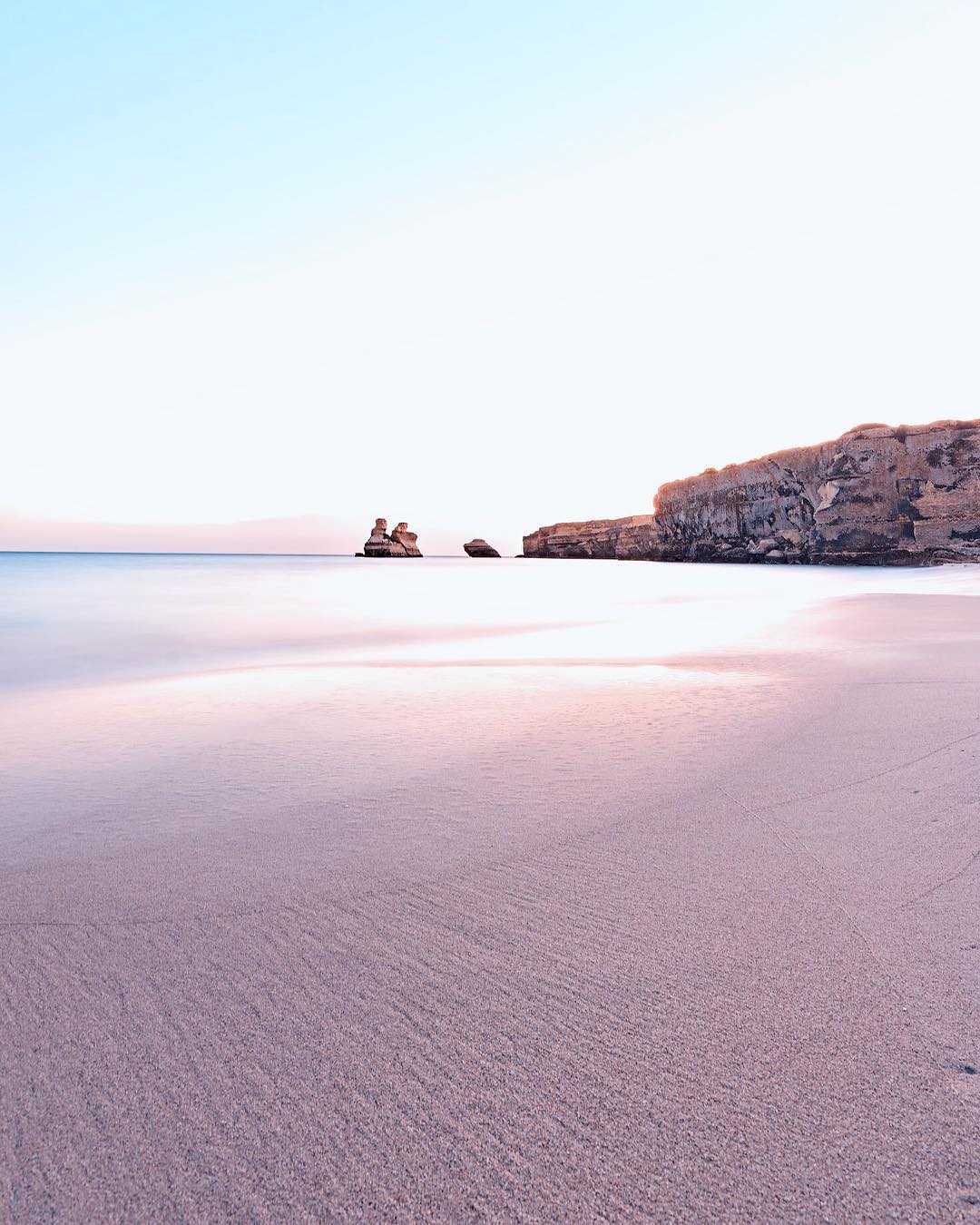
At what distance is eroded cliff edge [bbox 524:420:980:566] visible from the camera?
40.8 m

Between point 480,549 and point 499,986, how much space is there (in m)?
122

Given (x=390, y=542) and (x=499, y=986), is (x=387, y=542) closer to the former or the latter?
(x=390, y=542)

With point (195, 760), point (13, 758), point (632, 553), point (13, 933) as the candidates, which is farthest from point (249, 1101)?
point (632, 553)

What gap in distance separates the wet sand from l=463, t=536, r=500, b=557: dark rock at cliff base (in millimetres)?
119457

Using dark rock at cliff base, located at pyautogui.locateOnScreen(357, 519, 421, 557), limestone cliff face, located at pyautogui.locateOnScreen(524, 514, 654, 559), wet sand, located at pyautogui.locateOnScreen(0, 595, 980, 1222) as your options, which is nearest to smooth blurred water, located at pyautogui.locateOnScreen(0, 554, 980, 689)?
wet sand, located at pyautogui.locateOnScreen(0, 595, 980, 1222)

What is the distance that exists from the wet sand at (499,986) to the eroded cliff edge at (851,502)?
148 feet

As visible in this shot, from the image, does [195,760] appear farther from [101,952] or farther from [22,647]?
[22,647]

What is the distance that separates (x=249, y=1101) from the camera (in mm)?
1375

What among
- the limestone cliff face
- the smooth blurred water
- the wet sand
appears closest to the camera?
the wet sand

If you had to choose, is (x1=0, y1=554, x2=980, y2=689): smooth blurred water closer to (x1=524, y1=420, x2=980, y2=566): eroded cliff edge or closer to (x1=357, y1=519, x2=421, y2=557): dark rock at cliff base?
(x1=524, y1=420, x2=980, y2=566): eroded cliff edge

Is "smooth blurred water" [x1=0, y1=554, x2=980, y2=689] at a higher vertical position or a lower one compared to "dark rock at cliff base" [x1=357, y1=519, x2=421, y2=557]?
lower

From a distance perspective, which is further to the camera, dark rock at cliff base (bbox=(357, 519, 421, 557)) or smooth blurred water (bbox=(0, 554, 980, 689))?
dark rock at cliff base (bbox=(357, 519, 421, 557))

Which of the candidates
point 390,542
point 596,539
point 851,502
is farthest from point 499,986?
point 390,542

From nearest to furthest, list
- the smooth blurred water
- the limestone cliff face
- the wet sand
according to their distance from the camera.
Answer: the wet sand, the smooth blurred water, the limestone cliff face
